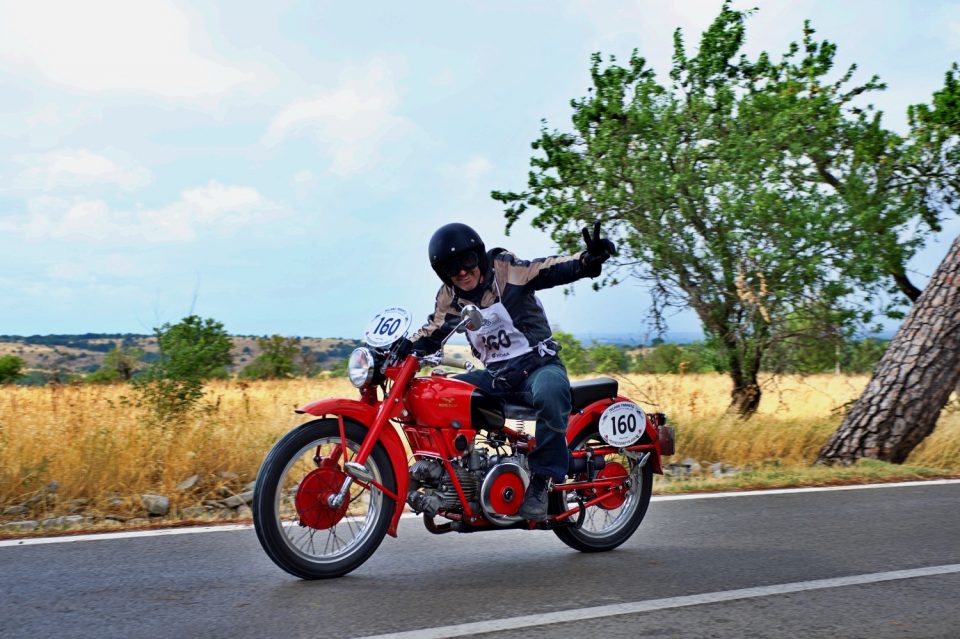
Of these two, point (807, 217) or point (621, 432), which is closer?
point (621, 432)

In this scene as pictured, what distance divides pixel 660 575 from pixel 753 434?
254 inches

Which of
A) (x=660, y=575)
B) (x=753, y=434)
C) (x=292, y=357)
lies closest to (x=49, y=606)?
(x=660, y=575)

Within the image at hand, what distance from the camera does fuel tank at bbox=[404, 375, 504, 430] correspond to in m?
5.45

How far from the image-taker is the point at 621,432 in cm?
629

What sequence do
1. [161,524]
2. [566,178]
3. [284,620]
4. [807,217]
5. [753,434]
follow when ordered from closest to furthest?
[284,620], [161,524], [753,434], [807,217], [566,178]

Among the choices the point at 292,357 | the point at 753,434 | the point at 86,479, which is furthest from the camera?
the point at 292,357

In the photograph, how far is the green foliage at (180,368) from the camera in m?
10.5

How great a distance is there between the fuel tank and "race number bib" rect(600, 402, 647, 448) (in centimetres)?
102

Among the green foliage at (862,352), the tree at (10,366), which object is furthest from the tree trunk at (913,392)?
the tree at (10,366)

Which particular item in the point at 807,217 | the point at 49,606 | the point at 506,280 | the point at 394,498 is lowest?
the point at 49,606

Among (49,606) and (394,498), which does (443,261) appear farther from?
(49,606)

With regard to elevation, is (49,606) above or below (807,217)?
below

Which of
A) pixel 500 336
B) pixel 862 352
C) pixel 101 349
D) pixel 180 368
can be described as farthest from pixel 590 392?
pixel 101 349

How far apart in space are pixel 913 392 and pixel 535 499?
6864mm
